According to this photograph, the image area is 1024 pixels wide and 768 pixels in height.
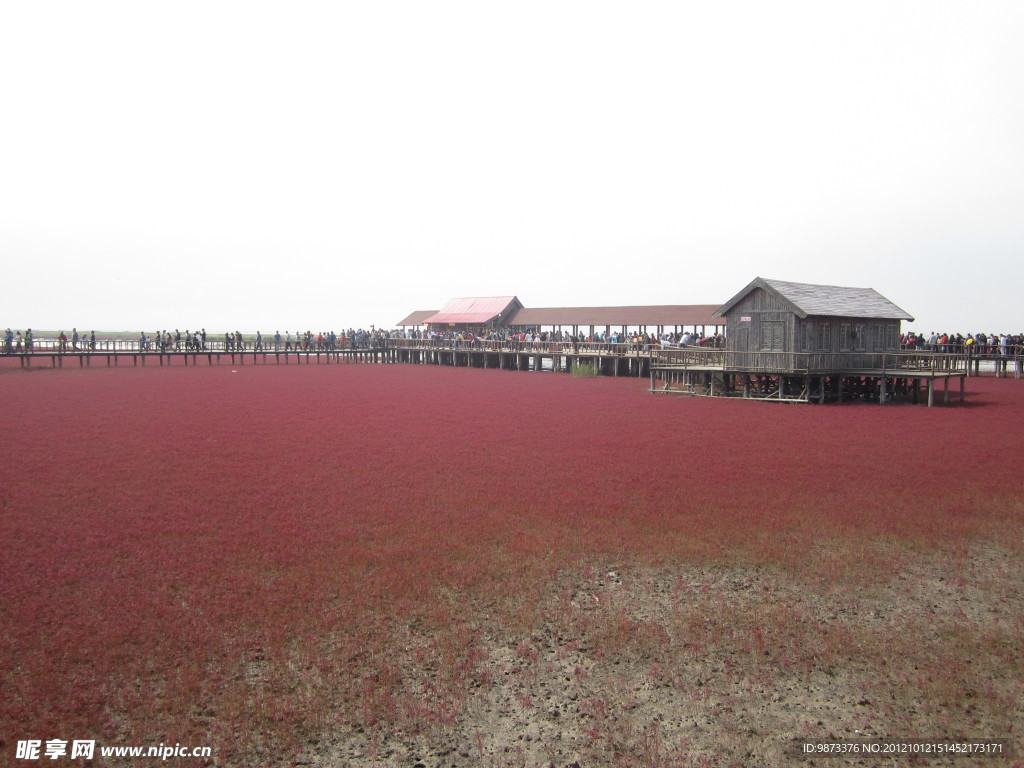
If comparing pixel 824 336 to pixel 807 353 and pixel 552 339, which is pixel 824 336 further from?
pixel 552 339

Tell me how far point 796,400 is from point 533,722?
2505 centimetres

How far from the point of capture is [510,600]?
9.02m

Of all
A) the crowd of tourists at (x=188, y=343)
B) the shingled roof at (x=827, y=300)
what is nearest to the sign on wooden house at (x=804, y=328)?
the shingled roof at (x=827, y=300)

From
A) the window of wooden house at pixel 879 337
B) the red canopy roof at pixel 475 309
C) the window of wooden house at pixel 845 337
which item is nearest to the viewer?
the window of wooden house at pixel 845 337

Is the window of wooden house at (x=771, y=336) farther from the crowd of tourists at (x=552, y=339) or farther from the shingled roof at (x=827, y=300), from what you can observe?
the crowd of tourists at (x=552, y=339)

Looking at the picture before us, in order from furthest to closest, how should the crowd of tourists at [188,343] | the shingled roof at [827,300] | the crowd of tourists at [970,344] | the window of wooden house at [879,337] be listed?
the crowd of tourists at [188,343] → the crowd of tourists at [970,344] → the window of wooden house at [879,337] → the shingled roof at [827,300]

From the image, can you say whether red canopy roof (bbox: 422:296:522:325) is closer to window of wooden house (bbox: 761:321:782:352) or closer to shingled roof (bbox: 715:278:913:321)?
shingled roof (bbox: 715:278:913:321)

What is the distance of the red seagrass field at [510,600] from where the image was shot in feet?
21.2

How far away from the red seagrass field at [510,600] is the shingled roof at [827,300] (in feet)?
38.6

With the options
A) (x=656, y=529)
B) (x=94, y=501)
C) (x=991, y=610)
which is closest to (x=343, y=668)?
(x=656, y=529)

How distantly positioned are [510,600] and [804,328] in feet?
77.3

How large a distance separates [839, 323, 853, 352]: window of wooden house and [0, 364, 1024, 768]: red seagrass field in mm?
13207

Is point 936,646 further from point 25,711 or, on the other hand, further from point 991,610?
point 25,711

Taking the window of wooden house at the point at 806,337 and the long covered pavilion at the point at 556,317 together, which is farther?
the long covered pavilion at the point at 556,317
